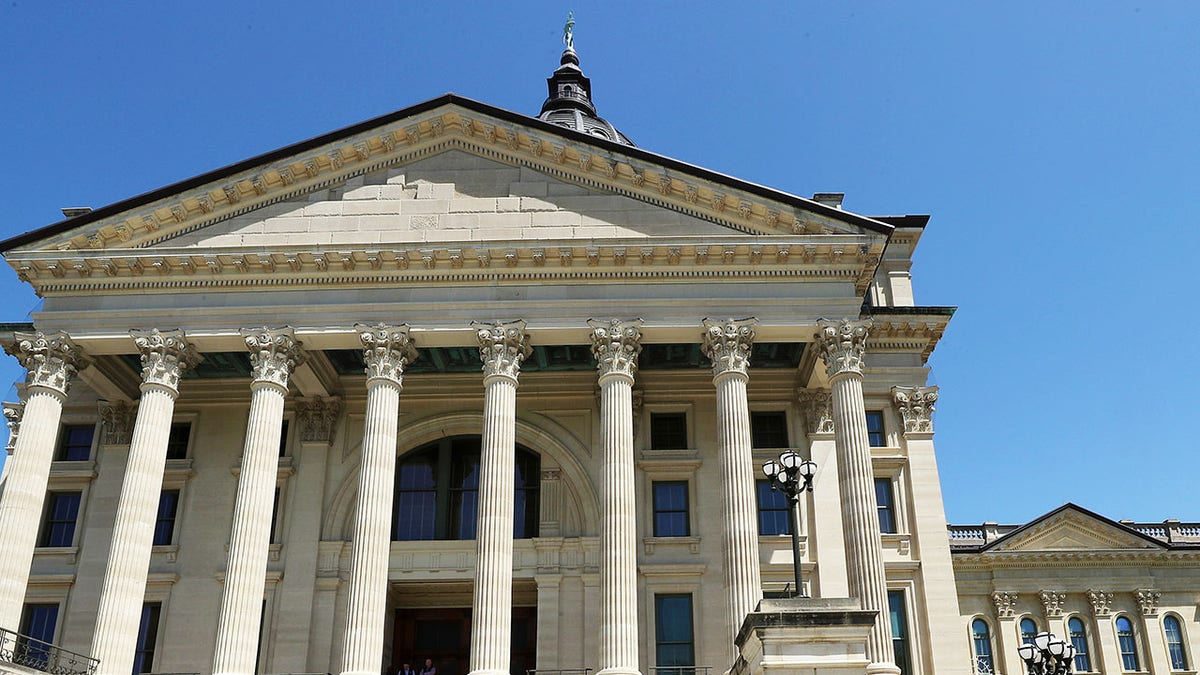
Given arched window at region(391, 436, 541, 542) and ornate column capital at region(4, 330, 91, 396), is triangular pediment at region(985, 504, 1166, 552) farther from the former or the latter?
ornate column capital at region(4, 330, 91, 396)

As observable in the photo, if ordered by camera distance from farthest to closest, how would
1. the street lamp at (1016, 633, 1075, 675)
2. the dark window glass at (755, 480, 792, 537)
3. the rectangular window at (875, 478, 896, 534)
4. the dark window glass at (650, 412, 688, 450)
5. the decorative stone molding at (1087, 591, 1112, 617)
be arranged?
the decorative stone molding at (1087, 591, 1112, 617) < the dark window glass at (650, 412, 688, 450) < the rectangular window at (875, 478, 896, 534) < the dark window glass at (755, 480, 792, 537) < the street lamp at (1016, 633, 1075, 675)

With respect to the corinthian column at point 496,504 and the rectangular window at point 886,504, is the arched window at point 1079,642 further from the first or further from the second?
the corinthian column at point 496,504

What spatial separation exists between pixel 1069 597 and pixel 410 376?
110ft

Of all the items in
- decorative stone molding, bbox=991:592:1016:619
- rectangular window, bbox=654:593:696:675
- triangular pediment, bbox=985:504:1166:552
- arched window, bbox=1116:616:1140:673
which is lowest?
rectangular window, bbox=654:593:696:675

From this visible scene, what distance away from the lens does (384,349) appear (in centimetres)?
3281

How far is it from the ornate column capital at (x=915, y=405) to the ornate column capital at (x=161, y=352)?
23.6 m

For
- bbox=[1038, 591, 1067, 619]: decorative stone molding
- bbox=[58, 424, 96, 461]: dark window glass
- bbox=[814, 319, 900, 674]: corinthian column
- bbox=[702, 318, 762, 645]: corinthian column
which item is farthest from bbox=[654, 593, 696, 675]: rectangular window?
bbox=[1038, 591, 1067, 619]: decorative stone molding

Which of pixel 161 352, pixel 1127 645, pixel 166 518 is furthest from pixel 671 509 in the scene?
pixel 1127 645

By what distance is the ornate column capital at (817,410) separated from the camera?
3725 centimetres

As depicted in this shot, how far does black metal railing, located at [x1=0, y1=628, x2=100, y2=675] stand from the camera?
28266 millimetres

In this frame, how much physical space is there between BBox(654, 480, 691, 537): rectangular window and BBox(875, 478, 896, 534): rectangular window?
6.42 meters

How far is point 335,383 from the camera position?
3791 cm

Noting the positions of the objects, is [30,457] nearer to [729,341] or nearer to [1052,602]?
[729,341]

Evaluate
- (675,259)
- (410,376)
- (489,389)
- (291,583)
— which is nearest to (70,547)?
(291,583)
